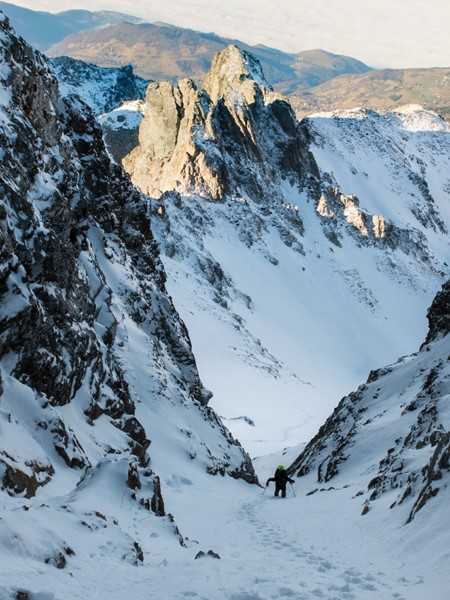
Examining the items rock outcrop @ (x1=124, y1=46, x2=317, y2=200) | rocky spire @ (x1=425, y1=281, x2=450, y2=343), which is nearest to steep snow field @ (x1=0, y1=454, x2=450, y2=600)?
rocky spire @ (x1=425, y1=281, x2=450, y2=343)

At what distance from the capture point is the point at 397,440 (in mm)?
25844

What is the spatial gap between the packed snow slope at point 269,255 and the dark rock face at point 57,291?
21.2m

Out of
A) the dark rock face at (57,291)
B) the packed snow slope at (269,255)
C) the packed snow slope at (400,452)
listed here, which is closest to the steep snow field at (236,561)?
the packed snow slope at (400,452)

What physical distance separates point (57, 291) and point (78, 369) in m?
2.86

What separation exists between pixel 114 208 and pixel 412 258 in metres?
107

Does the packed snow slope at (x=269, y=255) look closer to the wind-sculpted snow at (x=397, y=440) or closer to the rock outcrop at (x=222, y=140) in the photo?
the rock outcrop at (x=222, y=140)

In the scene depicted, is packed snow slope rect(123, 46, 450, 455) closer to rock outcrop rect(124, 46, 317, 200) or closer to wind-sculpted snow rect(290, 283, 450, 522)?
rock outcrop rect(124, 46, 317, 200)

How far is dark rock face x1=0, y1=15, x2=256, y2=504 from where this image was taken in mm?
18109

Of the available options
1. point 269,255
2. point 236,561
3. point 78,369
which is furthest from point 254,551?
point 269,255

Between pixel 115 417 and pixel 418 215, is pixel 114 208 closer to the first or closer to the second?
pixel 115 417

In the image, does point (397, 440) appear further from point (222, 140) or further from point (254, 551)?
point (222, 140)

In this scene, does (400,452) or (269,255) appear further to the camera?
(269,255)

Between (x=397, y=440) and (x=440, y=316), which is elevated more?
(x=440, y=316)

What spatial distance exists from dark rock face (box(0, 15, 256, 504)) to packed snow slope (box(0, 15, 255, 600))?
6 centimetres
